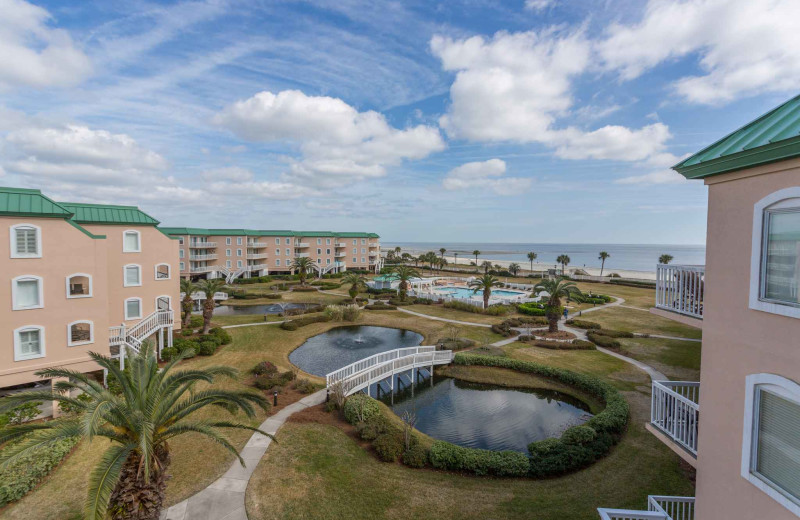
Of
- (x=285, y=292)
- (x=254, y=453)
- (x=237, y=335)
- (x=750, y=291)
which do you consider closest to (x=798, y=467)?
(x=750, y=291)

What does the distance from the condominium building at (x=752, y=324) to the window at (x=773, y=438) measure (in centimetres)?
1

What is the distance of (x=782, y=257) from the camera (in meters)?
5.18

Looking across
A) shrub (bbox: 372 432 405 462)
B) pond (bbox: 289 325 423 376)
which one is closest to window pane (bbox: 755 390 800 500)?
shrub (bbox: 372 432 405 462)

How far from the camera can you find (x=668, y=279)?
8.80 metres

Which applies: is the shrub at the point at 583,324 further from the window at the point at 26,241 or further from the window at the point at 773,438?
the window at the point at 26,241

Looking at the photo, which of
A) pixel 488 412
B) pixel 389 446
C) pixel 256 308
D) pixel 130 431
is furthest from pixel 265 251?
pixel 130 431

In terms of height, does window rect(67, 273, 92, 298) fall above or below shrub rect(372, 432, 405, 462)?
above

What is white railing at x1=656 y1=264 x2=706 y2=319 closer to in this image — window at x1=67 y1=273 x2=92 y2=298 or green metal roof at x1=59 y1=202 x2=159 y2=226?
window at x1=67 y1=273 x2=92 y2=298

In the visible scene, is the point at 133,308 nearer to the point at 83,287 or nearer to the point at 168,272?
the point at 168,272

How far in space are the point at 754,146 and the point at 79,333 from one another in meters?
25.2

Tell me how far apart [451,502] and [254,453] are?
7.24 m

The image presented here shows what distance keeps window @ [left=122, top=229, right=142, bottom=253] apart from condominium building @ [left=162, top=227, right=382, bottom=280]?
3508 centimetres

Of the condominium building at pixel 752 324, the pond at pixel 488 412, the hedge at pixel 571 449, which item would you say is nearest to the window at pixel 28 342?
the pond at pixel 488 412

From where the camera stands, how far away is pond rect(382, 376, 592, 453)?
15.9m
